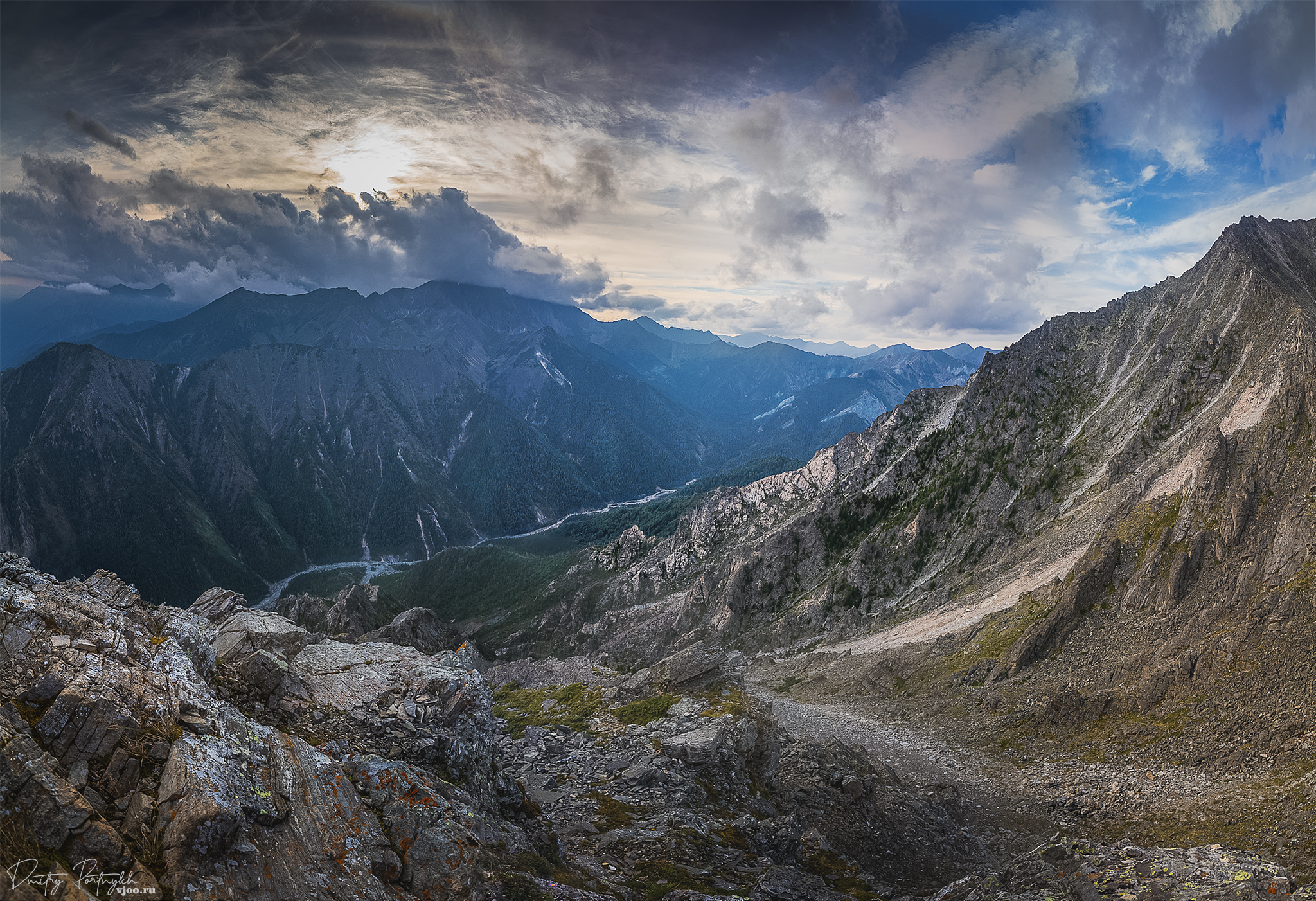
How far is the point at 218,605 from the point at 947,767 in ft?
219

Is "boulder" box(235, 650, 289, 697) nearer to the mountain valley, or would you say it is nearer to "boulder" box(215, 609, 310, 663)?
the mountain valley

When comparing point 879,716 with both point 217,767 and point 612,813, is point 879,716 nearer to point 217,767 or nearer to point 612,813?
point 612,813

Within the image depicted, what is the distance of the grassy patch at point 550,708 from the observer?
43469 millimetres

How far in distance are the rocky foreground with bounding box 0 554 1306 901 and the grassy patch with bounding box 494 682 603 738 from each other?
3.54 feet

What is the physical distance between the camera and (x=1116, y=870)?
72.9 feet

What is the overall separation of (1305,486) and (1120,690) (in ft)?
86.4

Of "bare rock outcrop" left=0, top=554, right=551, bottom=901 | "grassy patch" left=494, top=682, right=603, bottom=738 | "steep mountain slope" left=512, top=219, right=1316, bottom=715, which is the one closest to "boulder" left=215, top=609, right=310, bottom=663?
"bare rock outcrop" left=0, top=554, right=551, bottom=901

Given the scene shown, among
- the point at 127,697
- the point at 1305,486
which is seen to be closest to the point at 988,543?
the point at 1305,486

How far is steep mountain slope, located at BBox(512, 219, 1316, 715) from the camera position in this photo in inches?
2210

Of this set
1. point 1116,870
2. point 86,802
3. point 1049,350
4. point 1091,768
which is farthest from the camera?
point 1049,350

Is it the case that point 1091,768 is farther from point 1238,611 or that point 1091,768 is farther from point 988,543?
point 988,543

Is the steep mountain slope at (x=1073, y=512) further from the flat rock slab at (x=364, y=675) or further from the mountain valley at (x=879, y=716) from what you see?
the flat rock slab at (x=364, y=675)

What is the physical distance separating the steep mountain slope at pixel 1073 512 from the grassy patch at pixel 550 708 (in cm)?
4917

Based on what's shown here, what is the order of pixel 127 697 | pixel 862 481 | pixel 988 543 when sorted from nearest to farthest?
pixel 127 697 < pixel 988 543 < pixel 862 481
